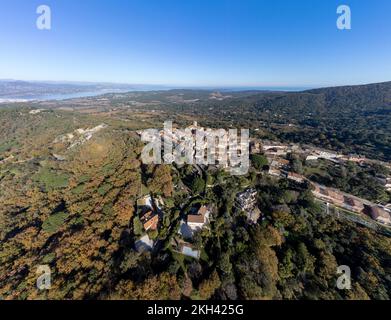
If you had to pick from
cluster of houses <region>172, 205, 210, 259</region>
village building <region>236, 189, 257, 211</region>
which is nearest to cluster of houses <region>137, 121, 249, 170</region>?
village building <region>236, 189, 257, 211</region>

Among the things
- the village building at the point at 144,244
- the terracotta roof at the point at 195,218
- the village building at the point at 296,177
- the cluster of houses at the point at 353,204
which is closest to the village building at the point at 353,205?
the cluster of houses at the point at 353,204

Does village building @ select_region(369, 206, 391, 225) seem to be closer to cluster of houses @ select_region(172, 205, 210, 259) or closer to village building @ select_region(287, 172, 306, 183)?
village building @ select_region(287, 172, 306, 183)

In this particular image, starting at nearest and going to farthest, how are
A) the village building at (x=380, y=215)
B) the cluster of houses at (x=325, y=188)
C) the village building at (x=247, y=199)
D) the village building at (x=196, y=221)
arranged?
the village building at (x=196, y=221), the village building at (x=380, y=215), the village building at (x=247, y=199), the cluster of houses at (x=325, y=188)

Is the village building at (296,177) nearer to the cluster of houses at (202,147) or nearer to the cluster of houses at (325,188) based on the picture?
the cluster of houses at (325,188)

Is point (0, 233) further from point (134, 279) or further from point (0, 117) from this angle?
point (0, 117)

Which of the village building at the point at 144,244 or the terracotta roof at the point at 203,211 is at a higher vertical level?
the terracotta roof at the point at 203,211

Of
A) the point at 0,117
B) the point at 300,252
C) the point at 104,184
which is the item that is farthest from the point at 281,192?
the point at 0,117
